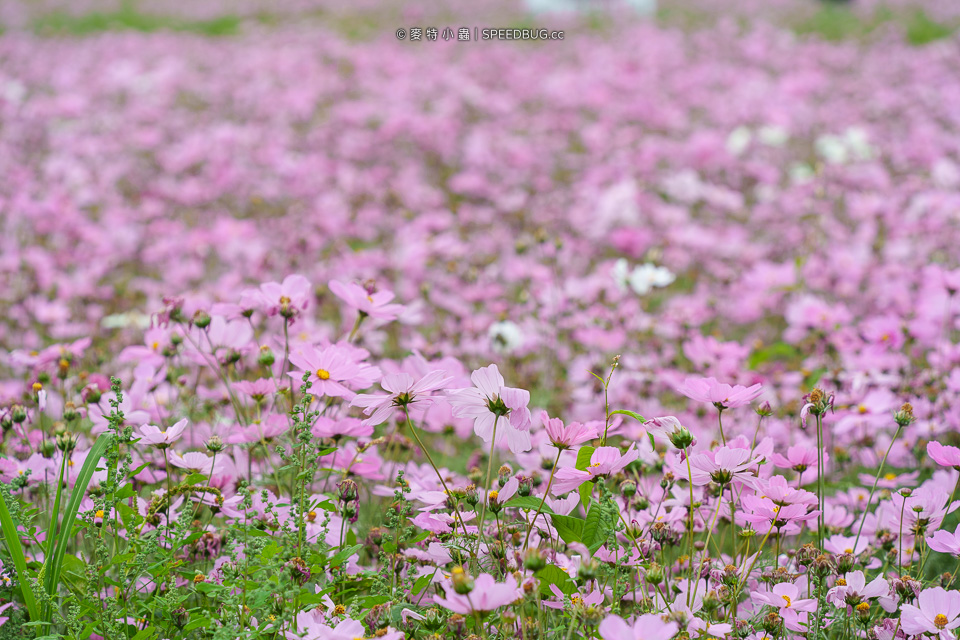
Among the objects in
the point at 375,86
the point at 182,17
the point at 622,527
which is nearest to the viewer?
the point at 622,527

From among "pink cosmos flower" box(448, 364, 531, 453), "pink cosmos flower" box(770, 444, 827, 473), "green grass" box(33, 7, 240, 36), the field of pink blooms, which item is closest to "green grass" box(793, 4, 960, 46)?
the field of pink blooms

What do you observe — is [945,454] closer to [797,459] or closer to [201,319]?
[797,459]

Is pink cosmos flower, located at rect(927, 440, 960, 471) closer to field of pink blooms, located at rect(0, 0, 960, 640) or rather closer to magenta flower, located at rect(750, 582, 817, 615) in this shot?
field of pink blooms, located at rect(0, 0, 960, 640)

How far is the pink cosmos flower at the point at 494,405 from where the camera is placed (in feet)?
3.67

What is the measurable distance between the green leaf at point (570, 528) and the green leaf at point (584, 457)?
0.08 m

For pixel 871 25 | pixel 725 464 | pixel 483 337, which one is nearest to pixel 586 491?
pixel 725 464

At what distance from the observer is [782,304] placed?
3.26 meters

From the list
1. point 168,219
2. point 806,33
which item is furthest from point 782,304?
point 806,33

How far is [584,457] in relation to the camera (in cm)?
118

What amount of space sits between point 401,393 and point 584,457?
0.99ft

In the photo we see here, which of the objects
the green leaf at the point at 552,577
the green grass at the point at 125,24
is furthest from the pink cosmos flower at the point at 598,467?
the green grass at the point at 125,24

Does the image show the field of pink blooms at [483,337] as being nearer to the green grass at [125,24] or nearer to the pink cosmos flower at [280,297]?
the pink cosmos flower at [280,297]

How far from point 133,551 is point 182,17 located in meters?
13.6

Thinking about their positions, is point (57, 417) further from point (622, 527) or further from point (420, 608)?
point (622, 527)
